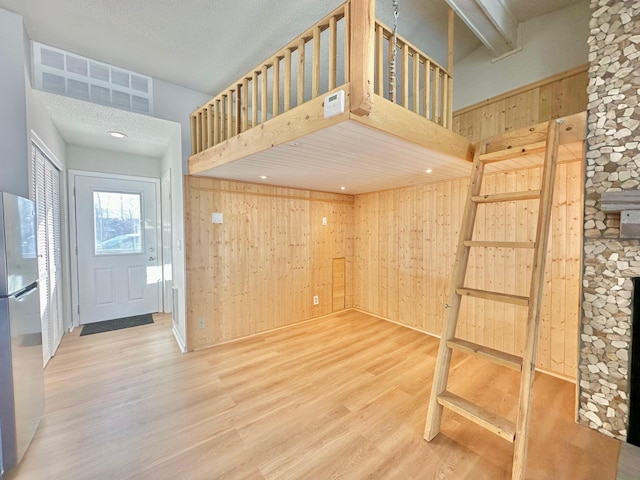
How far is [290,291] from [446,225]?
7.58ft

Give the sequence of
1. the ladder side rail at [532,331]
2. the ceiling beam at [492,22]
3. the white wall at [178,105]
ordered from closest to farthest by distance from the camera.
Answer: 1. the ladder side rail at [532,331]
2. the ceiling beam at [492,22]
3. the white wall at [178,105]

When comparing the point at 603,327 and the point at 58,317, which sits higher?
the point at 603,327

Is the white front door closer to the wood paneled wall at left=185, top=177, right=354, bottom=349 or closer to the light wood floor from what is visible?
the light wood floor

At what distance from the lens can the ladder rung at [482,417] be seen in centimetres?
153

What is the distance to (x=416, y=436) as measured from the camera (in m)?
1.87

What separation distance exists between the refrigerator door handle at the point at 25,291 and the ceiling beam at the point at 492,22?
3837 millimetres

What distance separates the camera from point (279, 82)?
107 inches

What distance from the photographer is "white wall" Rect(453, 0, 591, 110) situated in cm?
264

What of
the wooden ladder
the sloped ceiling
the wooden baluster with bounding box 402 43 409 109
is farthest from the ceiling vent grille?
the wooden ladder

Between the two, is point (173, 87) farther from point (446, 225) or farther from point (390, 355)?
point (390, 355)

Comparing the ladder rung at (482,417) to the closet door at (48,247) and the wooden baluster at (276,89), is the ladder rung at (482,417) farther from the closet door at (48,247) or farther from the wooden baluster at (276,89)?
the closet door at (48,247)

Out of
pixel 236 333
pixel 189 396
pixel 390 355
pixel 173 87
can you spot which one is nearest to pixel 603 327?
pixel 390 355

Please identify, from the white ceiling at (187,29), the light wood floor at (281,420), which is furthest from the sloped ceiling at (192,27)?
the light wood floor at (281,420)

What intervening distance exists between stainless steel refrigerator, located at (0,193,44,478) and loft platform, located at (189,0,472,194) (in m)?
1.46
